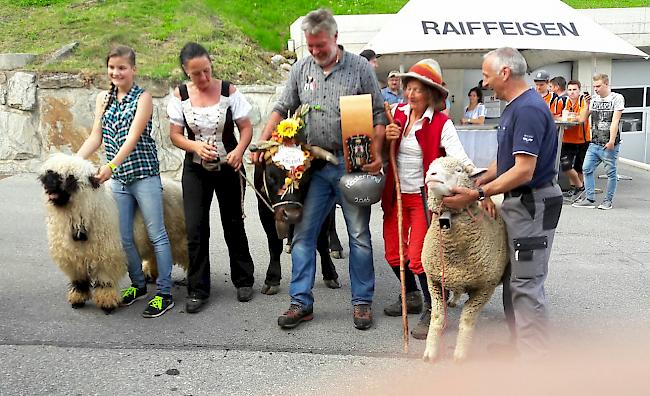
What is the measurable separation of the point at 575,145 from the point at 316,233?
7340 millimetres

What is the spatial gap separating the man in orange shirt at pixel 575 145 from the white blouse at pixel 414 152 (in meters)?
6.57

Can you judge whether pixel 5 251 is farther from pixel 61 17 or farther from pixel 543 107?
pixel 61 17

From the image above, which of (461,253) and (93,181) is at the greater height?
(93,181)

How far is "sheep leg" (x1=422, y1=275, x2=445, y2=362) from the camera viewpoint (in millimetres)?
3826

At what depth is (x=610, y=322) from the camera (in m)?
4.59

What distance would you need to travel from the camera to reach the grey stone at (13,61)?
10883 mm

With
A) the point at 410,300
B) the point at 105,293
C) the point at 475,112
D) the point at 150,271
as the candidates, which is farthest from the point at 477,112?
the point at 105,293

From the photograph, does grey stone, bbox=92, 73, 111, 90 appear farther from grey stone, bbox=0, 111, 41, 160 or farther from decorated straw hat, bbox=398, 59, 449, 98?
decorated straw hat, bbox=398, 59, 449, 98

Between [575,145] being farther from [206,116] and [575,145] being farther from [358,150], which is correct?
[206,116]

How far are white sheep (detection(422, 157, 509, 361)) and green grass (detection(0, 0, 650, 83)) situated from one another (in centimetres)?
774

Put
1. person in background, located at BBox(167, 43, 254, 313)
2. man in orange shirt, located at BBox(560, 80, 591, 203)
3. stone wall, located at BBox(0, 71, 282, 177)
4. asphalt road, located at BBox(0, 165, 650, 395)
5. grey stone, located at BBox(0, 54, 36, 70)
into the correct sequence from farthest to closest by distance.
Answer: grey stone, located at BBox(0, 54, 36, 70) < stone wall, located at BBox(0, 71, 282, 177) < man in orange shirt, located at BBox(560, 80, 591, 203) < person in background, located at BBox(167, 43, 254, 313) < asphalt road, located at BBox(0, 165, 650, 395)

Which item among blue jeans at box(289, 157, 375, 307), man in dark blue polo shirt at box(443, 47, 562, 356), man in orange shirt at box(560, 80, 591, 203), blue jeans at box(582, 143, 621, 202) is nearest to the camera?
man in dark blue polo shirt at box(443, 47, 562, 356)

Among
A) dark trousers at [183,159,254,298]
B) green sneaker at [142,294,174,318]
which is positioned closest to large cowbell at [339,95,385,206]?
dark trousers at [183,159,254,298]

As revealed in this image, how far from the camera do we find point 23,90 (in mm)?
10211
